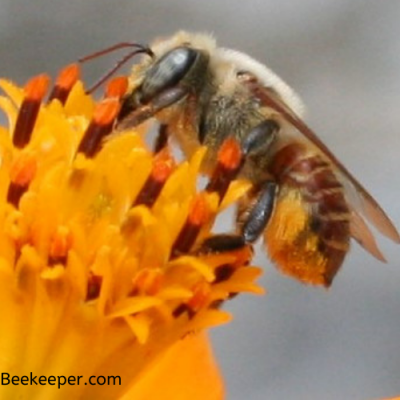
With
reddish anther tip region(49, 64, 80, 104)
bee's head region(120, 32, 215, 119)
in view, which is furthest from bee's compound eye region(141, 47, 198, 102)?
reddish anther tip region(49, 64, 80, 104)

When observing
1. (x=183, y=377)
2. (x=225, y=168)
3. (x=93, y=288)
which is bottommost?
(x=183, y=377)

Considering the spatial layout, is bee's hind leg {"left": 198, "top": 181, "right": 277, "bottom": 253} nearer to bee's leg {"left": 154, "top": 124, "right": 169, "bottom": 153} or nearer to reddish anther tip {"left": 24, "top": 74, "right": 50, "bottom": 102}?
bee's leg {"left": 154, "top": 124, "right": 169, "bottom": 153}

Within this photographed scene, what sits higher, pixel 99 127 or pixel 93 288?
pixel 99 127

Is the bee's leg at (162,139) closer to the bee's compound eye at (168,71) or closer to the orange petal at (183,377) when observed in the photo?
the bee's compound eye at (168,71)

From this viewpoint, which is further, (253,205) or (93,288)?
(253,205)

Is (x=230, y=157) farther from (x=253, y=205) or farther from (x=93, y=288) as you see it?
(x=93, y=288)

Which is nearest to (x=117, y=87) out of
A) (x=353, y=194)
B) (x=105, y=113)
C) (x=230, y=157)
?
(x=105, y=113)

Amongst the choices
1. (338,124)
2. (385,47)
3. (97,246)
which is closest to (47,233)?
(97,246)

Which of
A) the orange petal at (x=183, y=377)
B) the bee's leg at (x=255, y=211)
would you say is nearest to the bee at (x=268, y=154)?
the bee's leg at (x=255, y=211)
